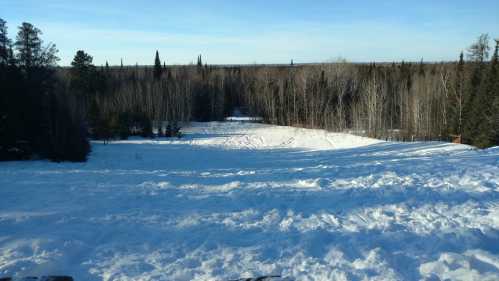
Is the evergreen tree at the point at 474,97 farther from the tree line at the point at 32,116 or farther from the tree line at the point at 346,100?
the tree line at the point at 32,116

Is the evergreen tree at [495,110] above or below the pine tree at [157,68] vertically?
below

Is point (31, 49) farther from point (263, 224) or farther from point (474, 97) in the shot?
point (474, 97)

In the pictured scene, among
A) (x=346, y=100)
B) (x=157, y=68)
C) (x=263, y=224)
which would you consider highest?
(x=157, y=68)

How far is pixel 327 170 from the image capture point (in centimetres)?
1273

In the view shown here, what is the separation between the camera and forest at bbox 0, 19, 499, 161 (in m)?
18.0

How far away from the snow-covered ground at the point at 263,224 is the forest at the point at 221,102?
6.53 meters

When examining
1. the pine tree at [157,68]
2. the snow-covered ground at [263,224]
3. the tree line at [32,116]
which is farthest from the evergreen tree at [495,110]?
the pine tree at [157,68]

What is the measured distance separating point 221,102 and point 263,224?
155 feet

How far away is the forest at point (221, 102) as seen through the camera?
59.2 ft

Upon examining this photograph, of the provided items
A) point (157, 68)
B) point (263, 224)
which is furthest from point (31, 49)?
point (157, 68)

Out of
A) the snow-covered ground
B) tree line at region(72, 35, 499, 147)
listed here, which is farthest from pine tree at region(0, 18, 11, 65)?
tree line at region(72, 35, 499, 147)

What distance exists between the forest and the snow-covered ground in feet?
21.4

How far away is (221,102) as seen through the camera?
5388 centimetres

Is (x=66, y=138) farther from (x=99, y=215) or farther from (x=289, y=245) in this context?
(x=289, y=245)
